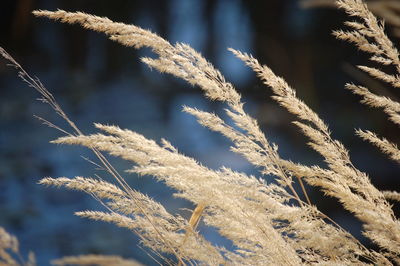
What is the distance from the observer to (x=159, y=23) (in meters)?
7.00

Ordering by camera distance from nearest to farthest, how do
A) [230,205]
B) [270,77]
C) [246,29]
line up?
[230,205]
[270,77]
[246,29]

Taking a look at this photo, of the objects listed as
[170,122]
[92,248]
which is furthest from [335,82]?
[92,248]

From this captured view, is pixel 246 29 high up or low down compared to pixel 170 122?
up

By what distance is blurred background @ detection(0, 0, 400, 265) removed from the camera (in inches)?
142

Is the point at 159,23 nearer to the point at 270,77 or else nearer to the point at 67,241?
the point at 67,241

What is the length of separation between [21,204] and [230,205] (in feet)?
11.1

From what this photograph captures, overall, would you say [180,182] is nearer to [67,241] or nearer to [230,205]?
[230,205]

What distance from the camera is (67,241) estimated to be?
10.8ft

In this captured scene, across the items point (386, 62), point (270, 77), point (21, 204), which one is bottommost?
point (21, 204)

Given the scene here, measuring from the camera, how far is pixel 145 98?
5.80 metres

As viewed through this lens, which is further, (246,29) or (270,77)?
(246,29)

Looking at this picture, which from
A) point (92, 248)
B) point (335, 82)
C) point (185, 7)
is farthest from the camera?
point (185, 7)

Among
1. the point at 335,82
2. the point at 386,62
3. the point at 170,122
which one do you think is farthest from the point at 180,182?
the point at 335,82

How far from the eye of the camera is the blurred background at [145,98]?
3596 millimetres
